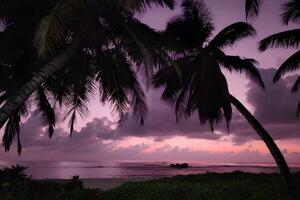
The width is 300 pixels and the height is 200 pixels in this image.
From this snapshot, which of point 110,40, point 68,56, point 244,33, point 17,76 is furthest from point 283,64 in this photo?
point 17,76

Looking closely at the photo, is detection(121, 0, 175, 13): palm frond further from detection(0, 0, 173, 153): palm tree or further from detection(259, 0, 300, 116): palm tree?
detection(259, 0, 300, 116): palm tree

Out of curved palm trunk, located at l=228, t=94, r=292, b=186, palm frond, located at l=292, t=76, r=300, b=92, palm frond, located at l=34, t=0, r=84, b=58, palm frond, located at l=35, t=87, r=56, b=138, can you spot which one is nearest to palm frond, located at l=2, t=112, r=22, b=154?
palm frond, located at l=35, t=87, r=56, b=138

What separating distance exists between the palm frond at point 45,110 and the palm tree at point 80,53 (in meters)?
3.57

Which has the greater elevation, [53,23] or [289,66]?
[289,66]

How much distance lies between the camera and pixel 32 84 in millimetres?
12945

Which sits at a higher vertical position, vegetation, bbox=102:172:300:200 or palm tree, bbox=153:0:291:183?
palm tree, bbox=153:0:291:183

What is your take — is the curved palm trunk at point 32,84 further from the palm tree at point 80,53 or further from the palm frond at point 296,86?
the palm frond at point 296,86

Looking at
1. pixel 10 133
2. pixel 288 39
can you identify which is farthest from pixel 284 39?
pixel 10 133

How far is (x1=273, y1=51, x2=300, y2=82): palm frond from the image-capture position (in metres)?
18.8

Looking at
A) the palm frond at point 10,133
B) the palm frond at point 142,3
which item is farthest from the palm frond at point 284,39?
the palm frond at point 10,133

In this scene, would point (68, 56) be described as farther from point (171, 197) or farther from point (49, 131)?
point (49, 131)

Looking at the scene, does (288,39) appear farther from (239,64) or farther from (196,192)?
(196,192)

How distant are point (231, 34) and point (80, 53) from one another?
7679mm

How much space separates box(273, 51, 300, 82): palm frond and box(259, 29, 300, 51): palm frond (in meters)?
0.49
